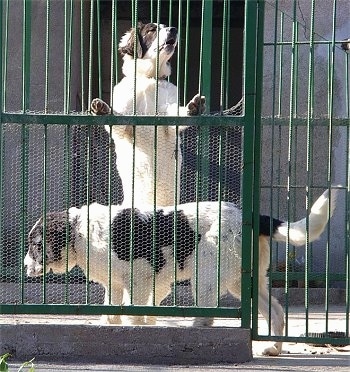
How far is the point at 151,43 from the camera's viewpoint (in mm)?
8570

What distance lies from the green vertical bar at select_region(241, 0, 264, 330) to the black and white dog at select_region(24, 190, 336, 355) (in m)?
0.20

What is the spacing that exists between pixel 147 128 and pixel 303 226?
1868 mm

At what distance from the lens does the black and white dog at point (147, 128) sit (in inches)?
305

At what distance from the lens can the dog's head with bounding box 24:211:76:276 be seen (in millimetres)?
6668

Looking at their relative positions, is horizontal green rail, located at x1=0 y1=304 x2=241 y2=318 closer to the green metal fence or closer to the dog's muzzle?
the green metal fence

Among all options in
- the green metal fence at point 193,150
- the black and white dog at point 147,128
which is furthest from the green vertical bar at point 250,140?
the black and white dog at point 147,128

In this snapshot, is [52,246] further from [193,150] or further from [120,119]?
[193,150]

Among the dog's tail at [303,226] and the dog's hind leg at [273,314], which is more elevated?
the dog's tail at [303,226]

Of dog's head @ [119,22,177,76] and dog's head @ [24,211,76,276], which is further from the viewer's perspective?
dog's head @ [119,22,177,76]

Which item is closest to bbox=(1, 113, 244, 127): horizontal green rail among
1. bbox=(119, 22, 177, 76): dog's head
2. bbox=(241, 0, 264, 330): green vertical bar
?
bbox=(241, 0, 264, 330): green vertical bar

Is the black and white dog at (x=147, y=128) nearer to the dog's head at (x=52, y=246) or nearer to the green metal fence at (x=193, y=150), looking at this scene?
the green metal fence at (x=193, y=150)

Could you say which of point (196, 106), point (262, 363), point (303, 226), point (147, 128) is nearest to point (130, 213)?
point (196, 106)

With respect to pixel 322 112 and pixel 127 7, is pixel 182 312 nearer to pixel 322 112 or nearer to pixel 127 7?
pixel 322 112

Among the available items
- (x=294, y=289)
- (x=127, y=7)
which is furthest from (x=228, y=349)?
(x=127, y=7)
